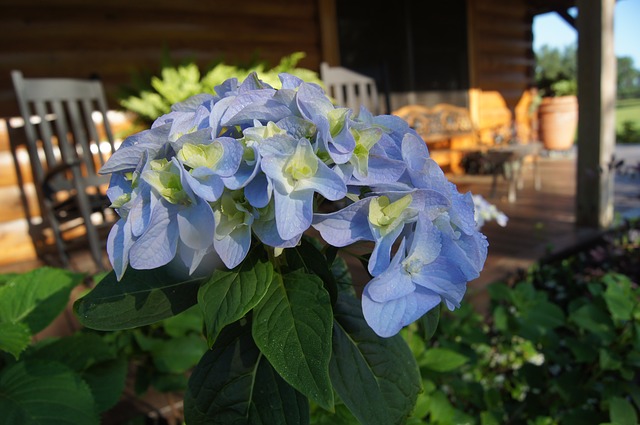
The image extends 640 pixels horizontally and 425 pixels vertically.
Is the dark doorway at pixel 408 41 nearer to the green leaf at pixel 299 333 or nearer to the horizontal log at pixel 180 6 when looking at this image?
the horizontal log at pixel 180 6

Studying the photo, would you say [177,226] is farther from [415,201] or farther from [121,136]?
[121,136]

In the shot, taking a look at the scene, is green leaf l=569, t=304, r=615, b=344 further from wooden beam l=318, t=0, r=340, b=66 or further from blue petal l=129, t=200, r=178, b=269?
wooden beam l=318, t=0, r=340, b=66

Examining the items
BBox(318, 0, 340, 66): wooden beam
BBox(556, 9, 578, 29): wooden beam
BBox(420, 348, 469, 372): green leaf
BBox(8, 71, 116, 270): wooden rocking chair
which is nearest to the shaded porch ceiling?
BBox(556, 9, 578, 29): wooden beam

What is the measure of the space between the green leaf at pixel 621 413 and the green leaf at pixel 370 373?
22.8 inches

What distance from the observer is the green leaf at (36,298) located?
774 millimetres

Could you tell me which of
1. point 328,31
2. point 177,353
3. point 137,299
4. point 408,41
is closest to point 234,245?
point 137,299

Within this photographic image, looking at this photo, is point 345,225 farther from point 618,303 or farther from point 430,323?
point 618,303

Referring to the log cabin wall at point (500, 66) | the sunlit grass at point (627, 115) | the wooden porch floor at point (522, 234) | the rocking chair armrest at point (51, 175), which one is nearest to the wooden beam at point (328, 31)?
the wooden porch floor at point (522, 234)

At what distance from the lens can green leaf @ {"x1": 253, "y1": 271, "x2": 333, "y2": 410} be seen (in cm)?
40

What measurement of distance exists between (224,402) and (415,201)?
319 millimetres

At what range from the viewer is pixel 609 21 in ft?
8.23

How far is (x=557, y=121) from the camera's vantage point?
8.20 metres

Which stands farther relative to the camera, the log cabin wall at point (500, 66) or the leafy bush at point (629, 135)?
the leafy bush at point (629, 135)

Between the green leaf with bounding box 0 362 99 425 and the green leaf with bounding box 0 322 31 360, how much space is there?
8 cm
